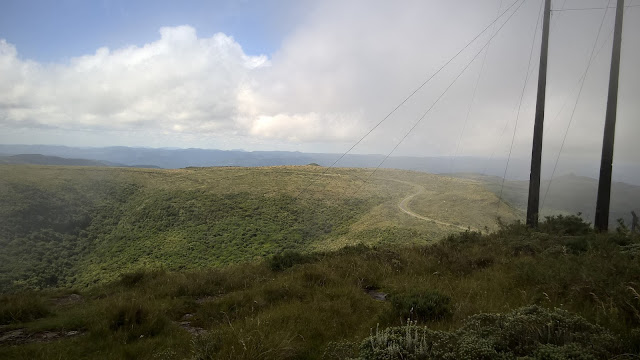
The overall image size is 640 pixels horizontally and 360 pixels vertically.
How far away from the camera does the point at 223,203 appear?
47.8m

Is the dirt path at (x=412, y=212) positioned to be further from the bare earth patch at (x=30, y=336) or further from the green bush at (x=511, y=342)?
the bare earth patch at (x=30, y=336)

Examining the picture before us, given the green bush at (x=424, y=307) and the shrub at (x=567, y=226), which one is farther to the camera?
the shrub at (x=567, y=226)

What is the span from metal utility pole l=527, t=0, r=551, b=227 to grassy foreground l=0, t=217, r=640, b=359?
160 inches

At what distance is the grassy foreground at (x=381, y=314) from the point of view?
3.36 meters

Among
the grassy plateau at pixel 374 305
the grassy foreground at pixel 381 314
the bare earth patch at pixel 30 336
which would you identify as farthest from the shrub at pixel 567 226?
the bare earth patch at pixel 30 336

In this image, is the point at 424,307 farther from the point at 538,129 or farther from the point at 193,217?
the point at 193,217

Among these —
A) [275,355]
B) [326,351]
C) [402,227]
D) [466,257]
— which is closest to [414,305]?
[326,351]

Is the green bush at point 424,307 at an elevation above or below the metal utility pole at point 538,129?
below

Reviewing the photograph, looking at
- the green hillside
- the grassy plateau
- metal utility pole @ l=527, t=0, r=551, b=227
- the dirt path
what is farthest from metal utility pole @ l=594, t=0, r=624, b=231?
the dirt path

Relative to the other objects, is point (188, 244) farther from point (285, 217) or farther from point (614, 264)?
point (614, 264)

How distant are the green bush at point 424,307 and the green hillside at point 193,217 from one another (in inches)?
783

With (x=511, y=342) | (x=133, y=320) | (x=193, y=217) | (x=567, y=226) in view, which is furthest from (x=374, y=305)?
(x=193, y=217)

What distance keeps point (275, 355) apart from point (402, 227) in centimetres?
2872

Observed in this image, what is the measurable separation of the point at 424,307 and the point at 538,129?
1230cm
